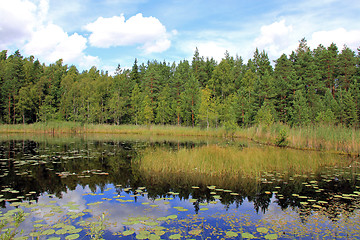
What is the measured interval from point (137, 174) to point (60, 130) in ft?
113

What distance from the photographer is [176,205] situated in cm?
729

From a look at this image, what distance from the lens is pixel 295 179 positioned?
34.0 feet

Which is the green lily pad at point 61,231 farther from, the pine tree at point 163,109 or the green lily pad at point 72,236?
the pine tree at point 163,109

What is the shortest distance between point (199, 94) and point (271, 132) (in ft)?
89.4

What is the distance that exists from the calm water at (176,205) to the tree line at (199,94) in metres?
31.7

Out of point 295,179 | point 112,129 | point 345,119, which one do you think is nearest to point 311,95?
point 345,119

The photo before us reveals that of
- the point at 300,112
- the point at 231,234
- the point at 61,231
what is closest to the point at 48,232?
the point at 61,231

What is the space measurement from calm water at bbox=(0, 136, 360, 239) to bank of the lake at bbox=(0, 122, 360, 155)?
7.39 m

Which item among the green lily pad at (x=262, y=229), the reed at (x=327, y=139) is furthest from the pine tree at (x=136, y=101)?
the green lily pad at (x=262, y=229)

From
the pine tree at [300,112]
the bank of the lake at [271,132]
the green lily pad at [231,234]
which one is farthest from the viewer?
the pine tree at [300,112]

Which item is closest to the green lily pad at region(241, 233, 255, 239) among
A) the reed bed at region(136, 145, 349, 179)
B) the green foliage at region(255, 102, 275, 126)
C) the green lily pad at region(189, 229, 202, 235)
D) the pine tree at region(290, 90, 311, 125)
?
the green lily pad at region(189, 229, 202, 235)

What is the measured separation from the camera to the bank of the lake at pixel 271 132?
60.0 ft

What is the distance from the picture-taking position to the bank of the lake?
18281 mm

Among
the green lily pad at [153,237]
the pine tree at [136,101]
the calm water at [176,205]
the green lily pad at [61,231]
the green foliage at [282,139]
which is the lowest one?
the calm water at [176,205]
